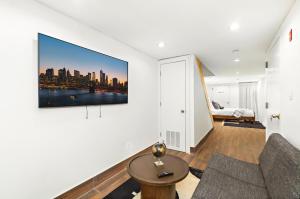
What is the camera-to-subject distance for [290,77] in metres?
1.75

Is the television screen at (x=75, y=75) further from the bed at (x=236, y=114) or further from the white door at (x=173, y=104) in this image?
the bed at (x=236, y=114)

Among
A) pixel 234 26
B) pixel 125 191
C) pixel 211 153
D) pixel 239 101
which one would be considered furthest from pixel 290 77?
pixel 239 101

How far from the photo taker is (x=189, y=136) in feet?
11.4

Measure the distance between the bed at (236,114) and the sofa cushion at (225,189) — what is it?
6853 millimetres

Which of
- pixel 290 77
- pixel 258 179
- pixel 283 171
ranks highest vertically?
pixel 290 77

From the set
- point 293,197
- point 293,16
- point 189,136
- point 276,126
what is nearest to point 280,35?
point 293,16

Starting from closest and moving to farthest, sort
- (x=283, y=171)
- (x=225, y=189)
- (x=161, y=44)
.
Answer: (x=283, y=171), (x=225, y=189), (x=161, y=44)

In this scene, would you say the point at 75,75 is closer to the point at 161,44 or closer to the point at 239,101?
the point at 161,44

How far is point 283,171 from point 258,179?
0.46 metres

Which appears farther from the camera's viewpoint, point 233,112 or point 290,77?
point 233,112

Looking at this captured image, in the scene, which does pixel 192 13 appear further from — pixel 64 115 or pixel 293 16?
pixel 64 115

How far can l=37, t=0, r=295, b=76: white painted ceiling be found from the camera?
5.61ft

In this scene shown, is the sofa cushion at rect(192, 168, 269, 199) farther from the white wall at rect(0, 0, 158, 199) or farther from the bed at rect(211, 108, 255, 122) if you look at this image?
the bed at rect(211, 108, 255, 122)

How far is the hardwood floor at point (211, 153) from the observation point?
2119mm
